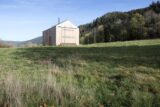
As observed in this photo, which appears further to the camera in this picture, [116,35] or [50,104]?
[116,35]

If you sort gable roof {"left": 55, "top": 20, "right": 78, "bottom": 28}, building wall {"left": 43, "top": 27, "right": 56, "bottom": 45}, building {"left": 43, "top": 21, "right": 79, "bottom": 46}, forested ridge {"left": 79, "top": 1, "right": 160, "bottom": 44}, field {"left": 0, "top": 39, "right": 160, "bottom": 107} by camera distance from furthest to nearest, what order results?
forested ridge {"left": 79, "top": 1, "right": 160, "bottom": 44} → building wall {"left": 43, "top": 27, "right": 56, "bottom": 45} → gable roof {"left": 55, "top": 20, "right": 78, "bottom": 28} → building {"left": 43, "top": 21, "right": 79, "bottom": 46} → field {"left": 0, "top": 39, "right": 160, "bottom": 107}

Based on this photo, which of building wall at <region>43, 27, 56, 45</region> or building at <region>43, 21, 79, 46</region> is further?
building wall at <region>43, 27, 56, 45</region>

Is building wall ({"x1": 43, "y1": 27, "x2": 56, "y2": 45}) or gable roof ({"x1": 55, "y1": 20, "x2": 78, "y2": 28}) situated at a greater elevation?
gable roof ({"x1": 55, "y1": 20, "x2": 78, "y2": 28})

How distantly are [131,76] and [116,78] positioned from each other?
50 cm

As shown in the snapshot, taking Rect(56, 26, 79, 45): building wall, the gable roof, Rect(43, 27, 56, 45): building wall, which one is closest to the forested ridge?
Rect(56, 26, 79, 45): building wall

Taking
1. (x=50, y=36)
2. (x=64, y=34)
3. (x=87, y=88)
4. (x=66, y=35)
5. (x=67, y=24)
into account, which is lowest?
(x=87, y=88)

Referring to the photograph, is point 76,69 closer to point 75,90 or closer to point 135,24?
point 75,90

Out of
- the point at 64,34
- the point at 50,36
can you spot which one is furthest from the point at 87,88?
the point at 50,36

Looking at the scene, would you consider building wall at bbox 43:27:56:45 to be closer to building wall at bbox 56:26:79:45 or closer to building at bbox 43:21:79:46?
building at bbox 43:21:79:46

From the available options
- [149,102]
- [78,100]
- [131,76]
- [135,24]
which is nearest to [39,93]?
[78,100]

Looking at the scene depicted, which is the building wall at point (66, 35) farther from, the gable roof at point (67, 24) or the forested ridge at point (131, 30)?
the forested ridge at point (131, 30)

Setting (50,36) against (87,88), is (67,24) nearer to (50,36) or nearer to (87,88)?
(50,36)

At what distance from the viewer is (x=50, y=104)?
6.77m

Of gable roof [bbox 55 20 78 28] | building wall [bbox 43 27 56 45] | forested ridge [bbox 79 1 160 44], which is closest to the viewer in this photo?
gable roof [bbox 55 20 78 28]
